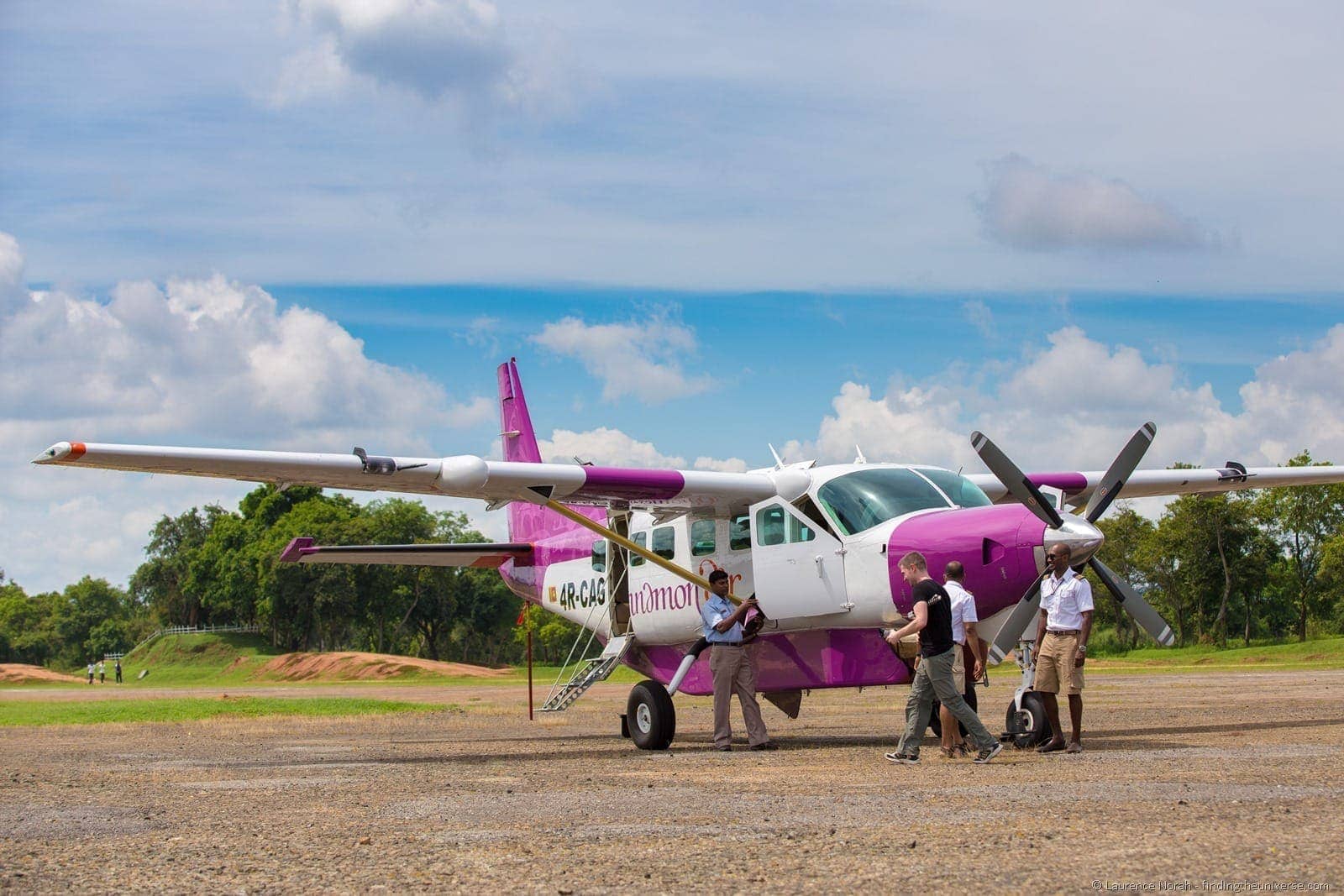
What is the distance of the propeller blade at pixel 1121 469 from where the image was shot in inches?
575

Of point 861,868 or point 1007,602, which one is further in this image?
point 1007,602

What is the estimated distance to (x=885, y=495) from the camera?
15.2 m

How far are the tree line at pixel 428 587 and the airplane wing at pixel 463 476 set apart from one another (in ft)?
108

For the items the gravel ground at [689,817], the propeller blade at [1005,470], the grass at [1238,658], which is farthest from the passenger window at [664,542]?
the grass at [1238,658]

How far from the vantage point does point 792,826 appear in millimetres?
8016

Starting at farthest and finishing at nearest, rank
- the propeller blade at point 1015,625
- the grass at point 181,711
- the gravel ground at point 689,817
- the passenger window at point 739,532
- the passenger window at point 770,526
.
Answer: the grass at point 181,711, the passenger window at point 739,532, the passenger window at point 770,526, the propeller blade at point 1015,625, the gravel ground at point 689,817

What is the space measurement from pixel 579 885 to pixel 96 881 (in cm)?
240

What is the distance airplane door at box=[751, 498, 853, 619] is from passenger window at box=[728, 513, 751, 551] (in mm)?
135

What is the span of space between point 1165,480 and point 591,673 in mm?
8672

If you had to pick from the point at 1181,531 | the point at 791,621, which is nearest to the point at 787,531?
the point at 791,621

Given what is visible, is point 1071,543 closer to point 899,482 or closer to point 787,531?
point 899,482

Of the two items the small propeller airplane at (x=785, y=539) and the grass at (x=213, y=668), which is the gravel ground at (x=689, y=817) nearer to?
the small propeller airplane at (x=785, y=539)

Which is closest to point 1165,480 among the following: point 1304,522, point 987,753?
point 987,753

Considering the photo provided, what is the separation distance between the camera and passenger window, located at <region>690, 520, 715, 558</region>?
678 inches
